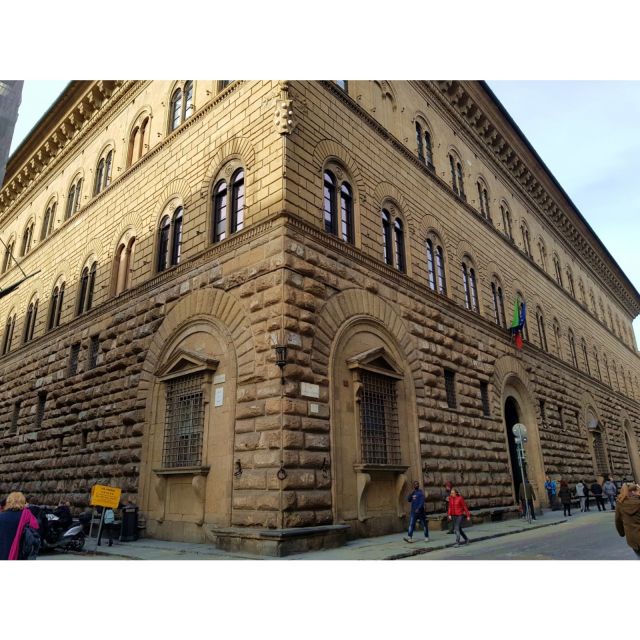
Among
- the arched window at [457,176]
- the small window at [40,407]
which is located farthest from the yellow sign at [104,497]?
the arched window at [457,176]

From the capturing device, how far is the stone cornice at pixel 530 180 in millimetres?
22078

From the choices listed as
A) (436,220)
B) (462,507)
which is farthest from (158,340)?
(436,220)

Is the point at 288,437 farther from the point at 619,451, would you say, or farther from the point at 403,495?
the point at 619,451

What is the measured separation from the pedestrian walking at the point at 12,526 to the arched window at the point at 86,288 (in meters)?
12.1

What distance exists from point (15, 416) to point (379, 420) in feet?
50.3

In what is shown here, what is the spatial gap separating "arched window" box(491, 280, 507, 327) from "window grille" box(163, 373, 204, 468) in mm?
12960

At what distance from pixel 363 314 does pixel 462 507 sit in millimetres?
4950

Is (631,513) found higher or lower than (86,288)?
lower

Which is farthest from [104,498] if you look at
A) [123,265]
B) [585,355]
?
[585,355]

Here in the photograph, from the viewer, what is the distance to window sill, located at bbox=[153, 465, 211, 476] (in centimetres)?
1119

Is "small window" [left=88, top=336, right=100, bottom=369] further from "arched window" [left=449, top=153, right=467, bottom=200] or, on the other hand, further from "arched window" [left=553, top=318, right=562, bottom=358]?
"arched window" [left=553, top=318, right=562, bottom=358]

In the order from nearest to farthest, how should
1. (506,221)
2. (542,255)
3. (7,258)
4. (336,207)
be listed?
(336,207) → (506,221) → (7,258) → (542,255)

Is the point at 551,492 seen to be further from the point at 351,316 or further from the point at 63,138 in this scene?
the point at 63,138

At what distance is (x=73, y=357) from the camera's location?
711 inches
